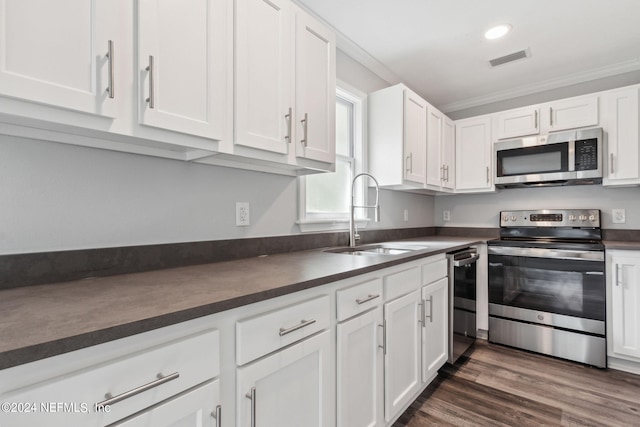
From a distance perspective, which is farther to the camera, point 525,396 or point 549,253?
point 549,253

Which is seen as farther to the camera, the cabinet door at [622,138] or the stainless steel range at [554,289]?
the cabinet door at [622,138]

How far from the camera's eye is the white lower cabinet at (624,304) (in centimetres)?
226

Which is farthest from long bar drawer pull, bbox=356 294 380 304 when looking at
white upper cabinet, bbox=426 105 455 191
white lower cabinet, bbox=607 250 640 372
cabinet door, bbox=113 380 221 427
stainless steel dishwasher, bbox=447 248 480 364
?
white lower cabinet, bbox=607 250 640 372

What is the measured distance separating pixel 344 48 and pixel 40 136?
209 centimetres

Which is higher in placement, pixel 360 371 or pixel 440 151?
pixel 440 151

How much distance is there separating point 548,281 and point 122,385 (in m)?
2.97

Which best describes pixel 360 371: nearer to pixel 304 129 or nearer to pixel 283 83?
pixel 304 129

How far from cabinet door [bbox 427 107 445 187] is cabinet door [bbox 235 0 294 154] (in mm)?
1798

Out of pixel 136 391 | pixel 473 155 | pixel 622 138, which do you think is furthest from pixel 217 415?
pixel 622 138

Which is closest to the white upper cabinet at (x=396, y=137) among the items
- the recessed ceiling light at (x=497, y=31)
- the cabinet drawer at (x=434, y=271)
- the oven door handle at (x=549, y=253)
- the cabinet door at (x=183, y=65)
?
the recessed ceiling light at (x=497, y=31)

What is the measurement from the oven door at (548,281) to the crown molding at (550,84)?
173 centimetres

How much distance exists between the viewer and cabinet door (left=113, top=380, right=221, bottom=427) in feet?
2.33

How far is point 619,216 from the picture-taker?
2791mm

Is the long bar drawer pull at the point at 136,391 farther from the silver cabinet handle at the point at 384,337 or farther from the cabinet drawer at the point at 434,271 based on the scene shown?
the cabinet drawer at the point at 434,271
